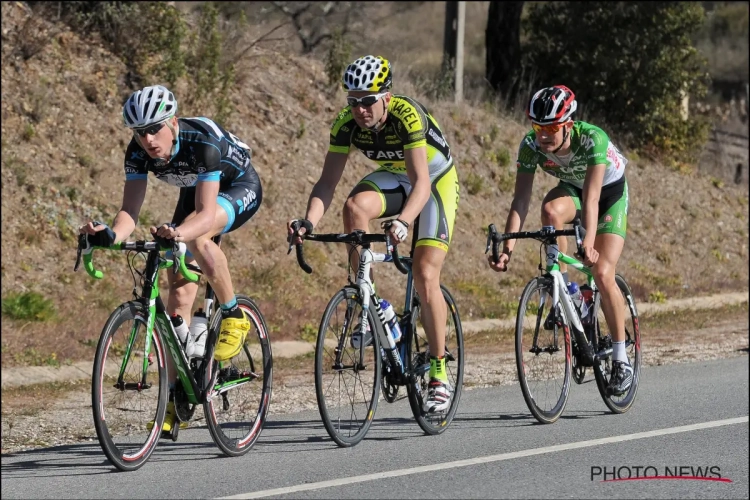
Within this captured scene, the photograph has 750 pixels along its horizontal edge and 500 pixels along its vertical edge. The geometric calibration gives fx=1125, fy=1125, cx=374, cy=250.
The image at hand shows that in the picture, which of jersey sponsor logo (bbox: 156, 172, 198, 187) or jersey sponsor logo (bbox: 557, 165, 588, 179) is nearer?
jersey sponsor logo (bbox: 156, 172, 198, 187)

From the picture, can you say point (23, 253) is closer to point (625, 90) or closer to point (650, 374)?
point (650, 374)

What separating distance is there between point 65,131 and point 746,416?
372 inches

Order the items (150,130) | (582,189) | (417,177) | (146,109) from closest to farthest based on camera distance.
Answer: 1. (146,109)
2. (150,130)
3. (417,177)
4. (582,189)

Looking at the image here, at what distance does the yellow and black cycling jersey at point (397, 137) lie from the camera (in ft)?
23.5

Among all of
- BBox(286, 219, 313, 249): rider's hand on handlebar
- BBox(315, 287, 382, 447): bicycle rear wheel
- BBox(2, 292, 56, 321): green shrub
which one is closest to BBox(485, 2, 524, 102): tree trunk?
BBox(2, 292, 56, 321): green shrub

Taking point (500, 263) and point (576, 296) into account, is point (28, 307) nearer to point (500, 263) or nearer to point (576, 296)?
point (500, 263)

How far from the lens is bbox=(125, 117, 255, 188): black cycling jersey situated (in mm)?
6676

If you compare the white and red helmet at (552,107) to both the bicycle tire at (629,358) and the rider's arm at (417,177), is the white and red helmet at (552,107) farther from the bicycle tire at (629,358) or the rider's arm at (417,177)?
the bicycle tire at (629,358)

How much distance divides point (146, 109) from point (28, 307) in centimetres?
587

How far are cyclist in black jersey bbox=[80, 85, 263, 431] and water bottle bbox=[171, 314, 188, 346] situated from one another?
11 cm

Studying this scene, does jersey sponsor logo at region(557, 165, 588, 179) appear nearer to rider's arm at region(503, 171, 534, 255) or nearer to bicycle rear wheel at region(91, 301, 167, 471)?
rider's arm at region(503, 171, 534, 255)

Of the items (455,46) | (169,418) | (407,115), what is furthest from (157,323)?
(455,46)

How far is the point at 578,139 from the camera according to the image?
802 centimetres

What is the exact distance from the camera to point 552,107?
25.5ft
